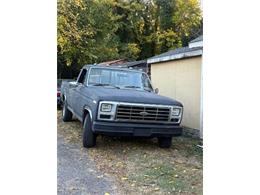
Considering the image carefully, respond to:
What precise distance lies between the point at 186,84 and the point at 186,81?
0.26 ft

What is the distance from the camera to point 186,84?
Result: 9.46 metres

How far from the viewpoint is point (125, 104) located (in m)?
6.20

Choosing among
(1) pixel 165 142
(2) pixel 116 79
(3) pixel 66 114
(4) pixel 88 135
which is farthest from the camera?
(3) pixel 66 114

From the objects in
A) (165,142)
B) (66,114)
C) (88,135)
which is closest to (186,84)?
(165,142)

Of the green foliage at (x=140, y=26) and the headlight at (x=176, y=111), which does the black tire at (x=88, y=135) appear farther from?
the green foliage at (x=140, y=26)

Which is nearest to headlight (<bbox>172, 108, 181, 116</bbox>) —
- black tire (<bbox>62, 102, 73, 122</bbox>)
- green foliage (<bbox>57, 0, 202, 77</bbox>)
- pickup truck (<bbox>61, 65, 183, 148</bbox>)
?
pickup truck (<bbox>61, 65, 183, 148</bbox>)

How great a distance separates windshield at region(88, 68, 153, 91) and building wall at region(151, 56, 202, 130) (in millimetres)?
1688

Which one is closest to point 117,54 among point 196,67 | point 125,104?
point 196,67

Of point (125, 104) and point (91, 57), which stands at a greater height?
point (91, 57)

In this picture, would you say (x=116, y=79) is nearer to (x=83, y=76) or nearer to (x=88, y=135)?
(x=83, y=76)

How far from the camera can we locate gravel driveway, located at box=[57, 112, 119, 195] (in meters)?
4.39

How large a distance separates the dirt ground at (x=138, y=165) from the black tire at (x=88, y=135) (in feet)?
0.43
